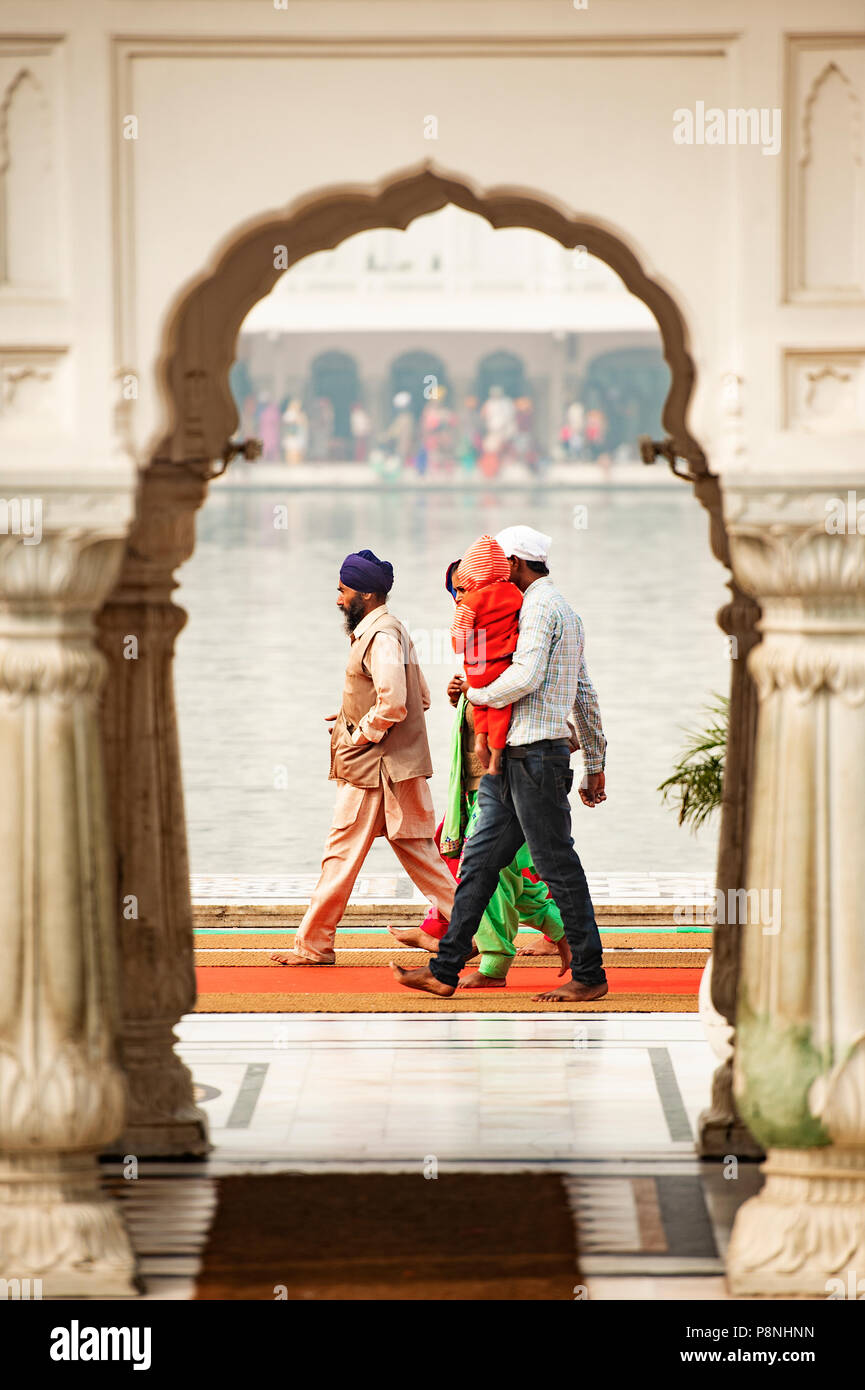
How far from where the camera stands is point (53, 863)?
3721mm

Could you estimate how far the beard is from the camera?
644 cm

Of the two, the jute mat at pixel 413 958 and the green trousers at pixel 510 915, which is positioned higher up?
the green trousers at pixel 510 915

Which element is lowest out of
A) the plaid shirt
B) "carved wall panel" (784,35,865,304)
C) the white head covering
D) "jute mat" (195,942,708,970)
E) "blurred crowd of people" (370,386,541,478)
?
"jute mat" (195,942,708,970)

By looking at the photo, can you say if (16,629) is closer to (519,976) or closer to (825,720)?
(825,720)

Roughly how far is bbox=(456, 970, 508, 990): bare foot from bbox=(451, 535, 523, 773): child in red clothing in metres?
1.00

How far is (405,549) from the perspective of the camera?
952 inches

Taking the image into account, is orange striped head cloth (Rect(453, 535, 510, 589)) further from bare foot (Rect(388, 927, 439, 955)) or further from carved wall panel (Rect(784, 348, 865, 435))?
carved wall panel (Rect(784, 348, 865, 435))

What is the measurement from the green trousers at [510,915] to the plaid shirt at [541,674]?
0.73 m

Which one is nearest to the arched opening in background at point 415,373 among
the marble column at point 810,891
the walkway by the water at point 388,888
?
the walkway by the water at point 388,888

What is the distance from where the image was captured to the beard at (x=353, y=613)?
6.44 metres

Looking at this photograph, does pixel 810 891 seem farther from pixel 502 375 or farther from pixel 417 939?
pixel 502 375

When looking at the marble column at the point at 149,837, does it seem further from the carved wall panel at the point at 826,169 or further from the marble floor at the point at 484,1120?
the carved wall panel at the point at 826,169

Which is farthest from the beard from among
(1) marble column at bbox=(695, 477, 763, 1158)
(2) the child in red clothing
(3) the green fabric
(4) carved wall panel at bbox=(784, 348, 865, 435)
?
(4) carved wall panel at bbox=(784, 348, 865, 435)

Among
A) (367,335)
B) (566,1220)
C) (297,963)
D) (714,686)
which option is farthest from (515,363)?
(566,1220)
